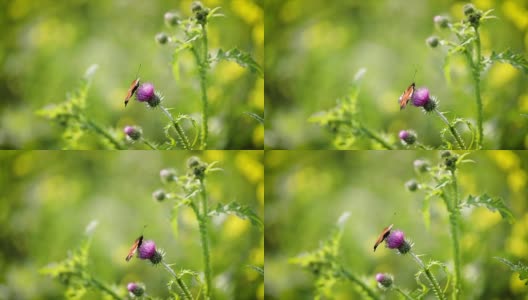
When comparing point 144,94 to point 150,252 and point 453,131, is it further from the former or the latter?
point 453,131

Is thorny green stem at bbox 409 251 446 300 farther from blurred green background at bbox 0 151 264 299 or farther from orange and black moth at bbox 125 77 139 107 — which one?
orange and black moth at bbox 125 77 139 107

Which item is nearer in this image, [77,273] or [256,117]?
[77,273]

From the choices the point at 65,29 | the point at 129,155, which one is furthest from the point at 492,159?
the point at 65,29

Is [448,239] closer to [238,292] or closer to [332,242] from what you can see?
[332,242]

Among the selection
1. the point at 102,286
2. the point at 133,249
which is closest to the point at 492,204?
the point at 133,249

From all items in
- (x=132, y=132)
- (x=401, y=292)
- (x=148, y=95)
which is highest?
(x=148, y=95)

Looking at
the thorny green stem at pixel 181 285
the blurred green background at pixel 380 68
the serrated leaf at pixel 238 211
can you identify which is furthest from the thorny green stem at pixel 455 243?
the thorny green stem at pixel 181 285

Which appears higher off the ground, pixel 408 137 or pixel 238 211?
pixel 408 137
